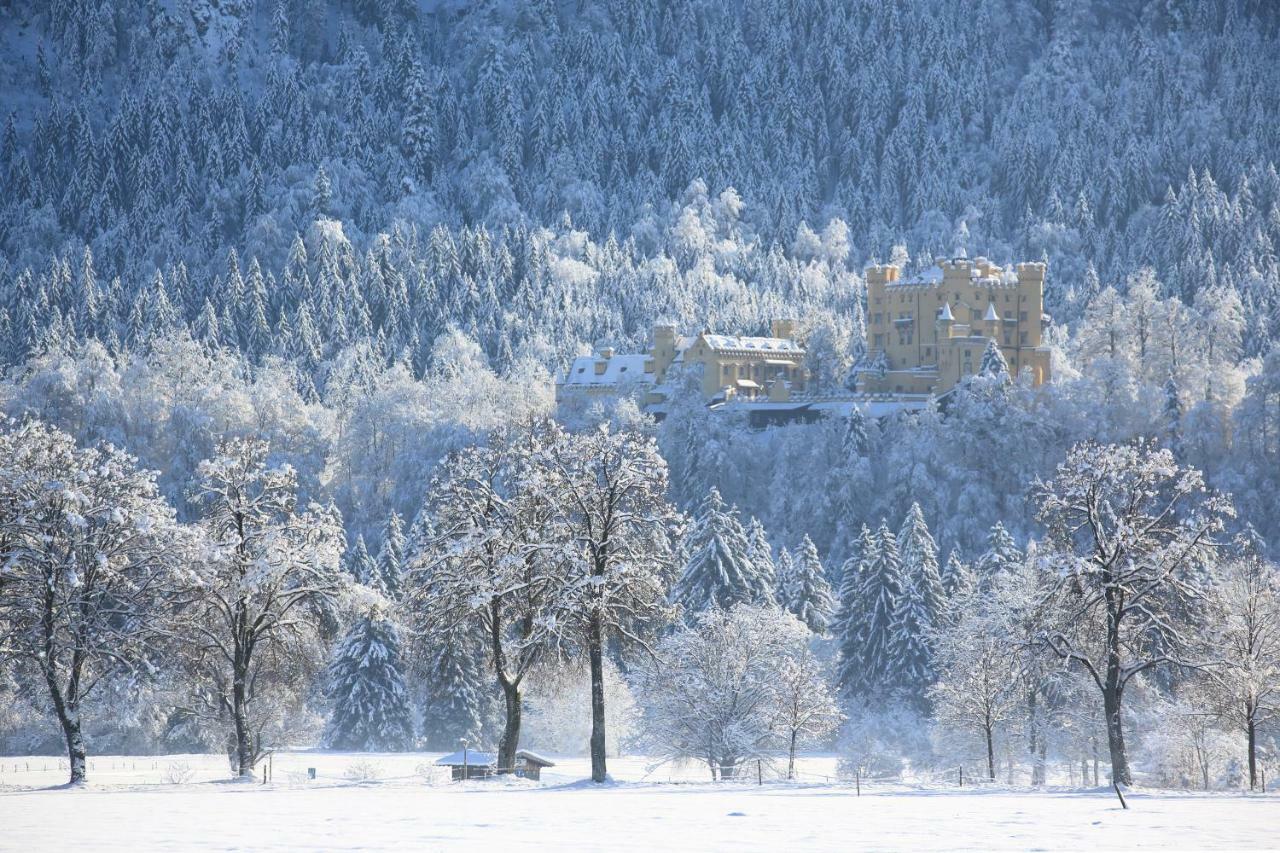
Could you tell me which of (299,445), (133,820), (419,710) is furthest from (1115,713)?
(299,445)

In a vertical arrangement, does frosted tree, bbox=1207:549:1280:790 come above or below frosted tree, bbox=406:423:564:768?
below

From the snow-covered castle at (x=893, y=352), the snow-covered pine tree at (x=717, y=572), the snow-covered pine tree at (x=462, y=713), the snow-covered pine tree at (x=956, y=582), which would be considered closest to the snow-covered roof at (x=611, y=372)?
the snow-covered castle at (x=893, y=352)

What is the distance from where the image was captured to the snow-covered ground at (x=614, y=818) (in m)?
27.2

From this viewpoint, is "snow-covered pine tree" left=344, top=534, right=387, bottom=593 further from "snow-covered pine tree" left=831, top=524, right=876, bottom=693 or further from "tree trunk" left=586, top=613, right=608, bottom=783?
"tree trunk" left=586, top=613, right=608, bottom=783

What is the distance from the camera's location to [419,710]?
87562 millimetres

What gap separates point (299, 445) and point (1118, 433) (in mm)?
69799

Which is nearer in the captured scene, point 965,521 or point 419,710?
point 419,710

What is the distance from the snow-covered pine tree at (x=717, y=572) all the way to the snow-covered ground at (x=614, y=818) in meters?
47.3

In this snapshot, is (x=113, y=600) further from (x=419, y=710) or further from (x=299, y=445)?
(x=299, y=445)

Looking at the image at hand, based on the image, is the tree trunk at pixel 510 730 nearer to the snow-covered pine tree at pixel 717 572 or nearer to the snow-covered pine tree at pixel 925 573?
the snow-covered pine tree at pixel 717 572

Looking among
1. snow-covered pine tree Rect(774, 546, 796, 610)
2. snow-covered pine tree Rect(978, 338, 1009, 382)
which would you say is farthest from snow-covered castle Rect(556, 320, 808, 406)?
snow-covered pine tree Rect(774, 546, 796, 610)

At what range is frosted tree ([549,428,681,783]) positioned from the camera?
1661 inches

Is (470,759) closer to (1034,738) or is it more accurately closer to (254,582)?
(254,582)

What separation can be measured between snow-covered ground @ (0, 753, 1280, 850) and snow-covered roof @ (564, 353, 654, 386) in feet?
397
